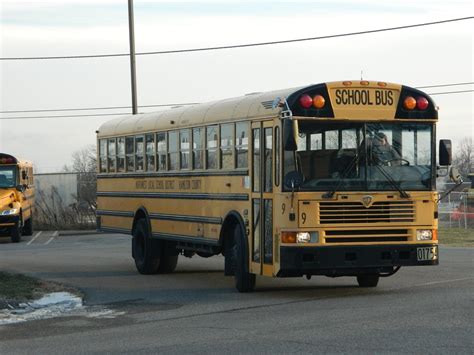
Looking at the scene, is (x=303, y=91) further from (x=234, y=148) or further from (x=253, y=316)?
(x=253, y=316)

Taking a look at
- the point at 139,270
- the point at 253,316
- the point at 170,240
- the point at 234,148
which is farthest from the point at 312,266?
the point at 139,270

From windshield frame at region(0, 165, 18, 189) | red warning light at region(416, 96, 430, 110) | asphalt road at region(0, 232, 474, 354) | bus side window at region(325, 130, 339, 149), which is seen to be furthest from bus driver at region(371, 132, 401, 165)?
windshield frame at region(0, 165, 18, 189)

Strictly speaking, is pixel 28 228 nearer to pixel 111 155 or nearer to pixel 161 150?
pixel 111 155

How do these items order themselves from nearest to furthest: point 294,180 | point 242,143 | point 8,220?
point 294,180, point 242,143, point 8,220

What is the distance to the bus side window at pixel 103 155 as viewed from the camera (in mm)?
22203

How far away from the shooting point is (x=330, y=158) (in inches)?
566

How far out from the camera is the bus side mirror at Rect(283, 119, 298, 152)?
14016 mm

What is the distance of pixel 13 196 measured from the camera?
32.5 metres

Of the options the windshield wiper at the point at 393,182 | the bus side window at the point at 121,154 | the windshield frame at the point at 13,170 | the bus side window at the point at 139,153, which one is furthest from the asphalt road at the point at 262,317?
the windshield frame at the point at 13,170

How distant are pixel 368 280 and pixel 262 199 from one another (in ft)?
7.54

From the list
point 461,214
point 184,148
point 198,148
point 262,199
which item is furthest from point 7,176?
point 262,199

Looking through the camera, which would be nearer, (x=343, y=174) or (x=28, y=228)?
(x=343, y=174)

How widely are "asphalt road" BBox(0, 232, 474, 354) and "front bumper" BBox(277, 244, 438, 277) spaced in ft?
1.32

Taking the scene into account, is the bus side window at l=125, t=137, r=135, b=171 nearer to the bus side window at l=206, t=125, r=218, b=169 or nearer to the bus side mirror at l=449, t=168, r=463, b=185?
the bus side window at l=206, t=125, r=218, b=169
